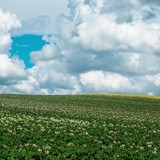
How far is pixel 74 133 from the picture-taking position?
25812 millimetres

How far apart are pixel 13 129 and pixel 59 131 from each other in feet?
10.0

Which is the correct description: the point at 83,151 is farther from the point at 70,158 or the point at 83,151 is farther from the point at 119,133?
the point at 119,133

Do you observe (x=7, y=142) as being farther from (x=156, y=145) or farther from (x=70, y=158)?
(x=156, y=145)

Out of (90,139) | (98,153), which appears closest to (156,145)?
(90,139)

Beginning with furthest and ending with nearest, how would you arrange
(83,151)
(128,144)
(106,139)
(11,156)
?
(106,139), (128,144), (83,151), (11,156)

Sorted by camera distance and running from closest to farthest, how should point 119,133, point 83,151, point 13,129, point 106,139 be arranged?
1. point 83,151
2. point 106,139
3. point 13,129
4. point 119,133

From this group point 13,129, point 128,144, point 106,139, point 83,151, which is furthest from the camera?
point 13,129

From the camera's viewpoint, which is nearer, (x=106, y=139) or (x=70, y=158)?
(x=70, y=158)

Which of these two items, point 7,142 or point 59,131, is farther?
point 59,131

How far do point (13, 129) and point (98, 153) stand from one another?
8875 mm

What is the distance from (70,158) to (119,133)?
11.2m

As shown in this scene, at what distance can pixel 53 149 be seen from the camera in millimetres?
18984

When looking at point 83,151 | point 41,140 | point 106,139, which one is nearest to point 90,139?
point 106,139

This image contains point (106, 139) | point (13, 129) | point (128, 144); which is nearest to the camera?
point (128, 144)
